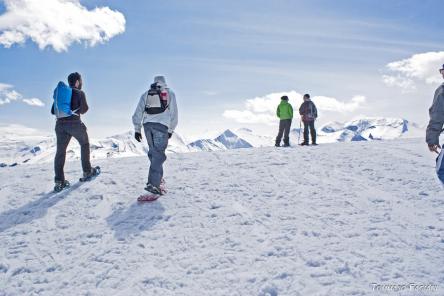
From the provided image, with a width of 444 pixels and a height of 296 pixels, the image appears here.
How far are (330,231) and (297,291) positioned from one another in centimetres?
162

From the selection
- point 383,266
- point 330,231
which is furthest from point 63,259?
point 383,266

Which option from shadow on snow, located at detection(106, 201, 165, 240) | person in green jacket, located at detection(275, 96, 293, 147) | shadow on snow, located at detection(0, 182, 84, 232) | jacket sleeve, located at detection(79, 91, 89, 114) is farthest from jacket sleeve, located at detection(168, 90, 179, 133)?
person in green jacket, located at detection(275, 96, 293, 147)

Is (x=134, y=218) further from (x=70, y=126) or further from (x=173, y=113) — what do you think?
(x=70, y=126)

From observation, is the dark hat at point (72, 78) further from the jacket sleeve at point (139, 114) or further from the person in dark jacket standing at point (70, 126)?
the jacket sleeve at point (139, 114)

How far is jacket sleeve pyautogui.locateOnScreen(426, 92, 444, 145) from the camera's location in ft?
19.4

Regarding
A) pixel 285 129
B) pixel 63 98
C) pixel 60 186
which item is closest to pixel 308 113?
pixel 285 129

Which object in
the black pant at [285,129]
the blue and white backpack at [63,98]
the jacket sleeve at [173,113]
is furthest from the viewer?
the black pant at [285,129]

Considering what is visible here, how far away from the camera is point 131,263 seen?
4996mm

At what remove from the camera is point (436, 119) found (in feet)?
19.6

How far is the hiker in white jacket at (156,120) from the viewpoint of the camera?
7523mm

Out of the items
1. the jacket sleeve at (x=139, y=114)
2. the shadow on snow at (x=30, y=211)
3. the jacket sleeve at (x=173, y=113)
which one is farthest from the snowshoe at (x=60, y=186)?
the jacket sleeve at (x=173, y=113)

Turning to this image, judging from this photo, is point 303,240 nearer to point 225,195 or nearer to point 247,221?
point 247,221

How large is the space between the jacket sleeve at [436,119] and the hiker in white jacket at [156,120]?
15.9 feet

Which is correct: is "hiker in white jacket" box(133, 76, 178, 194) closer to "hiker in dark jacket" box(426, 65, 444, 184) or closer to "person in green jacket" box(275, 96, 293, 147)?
"hiker in dark jacket" box(426, 65, 444, 184)
